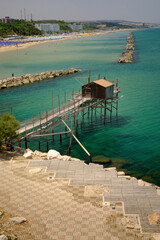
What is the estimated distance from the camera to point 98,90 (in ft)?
115

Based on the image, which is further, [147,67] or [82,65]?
[82,65]

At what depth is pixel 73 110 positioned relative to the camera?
3516cm

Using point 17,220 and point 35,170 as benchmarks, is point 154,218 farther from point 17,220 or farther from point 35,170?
point 35,170

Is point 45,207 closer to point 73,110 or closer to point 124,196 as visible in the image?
point 124,196

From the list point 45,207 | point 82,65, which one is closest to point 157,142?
point 45,207

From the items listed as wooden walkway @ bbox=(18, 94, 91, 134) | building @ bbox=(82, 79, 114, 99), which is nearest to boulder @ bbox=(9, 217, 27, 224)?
wooden walkway @ bbox=(18, 94, 91, 134)

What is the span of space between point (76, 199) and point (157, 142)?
16.0 metres

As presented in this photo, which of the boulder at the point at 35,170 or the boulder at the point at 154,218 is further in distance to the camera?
the boulder at the point at 35,170

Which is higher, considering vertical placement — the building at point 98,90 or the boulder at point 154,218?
the building at point 98,90

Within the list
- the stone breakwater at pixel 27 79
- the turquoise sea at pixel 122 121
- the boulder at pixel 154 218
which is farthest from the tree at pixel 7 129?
the stone breakwater at pixel 27 79

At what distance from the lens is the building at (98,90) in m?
34.8

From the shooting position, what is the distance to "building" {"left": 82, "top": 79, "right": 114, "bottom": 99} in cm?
3475

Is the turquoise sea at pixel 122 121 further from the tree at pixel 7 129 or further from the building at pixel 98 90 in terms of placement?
the tree at pixel 7 129

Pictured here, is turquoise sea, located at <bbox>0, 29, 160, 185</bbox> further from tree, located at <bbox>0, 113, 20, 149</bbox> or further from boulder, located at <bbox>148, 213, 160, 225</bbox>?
boulder, located at <bbox>148, 213, 160, 225</bbox>
